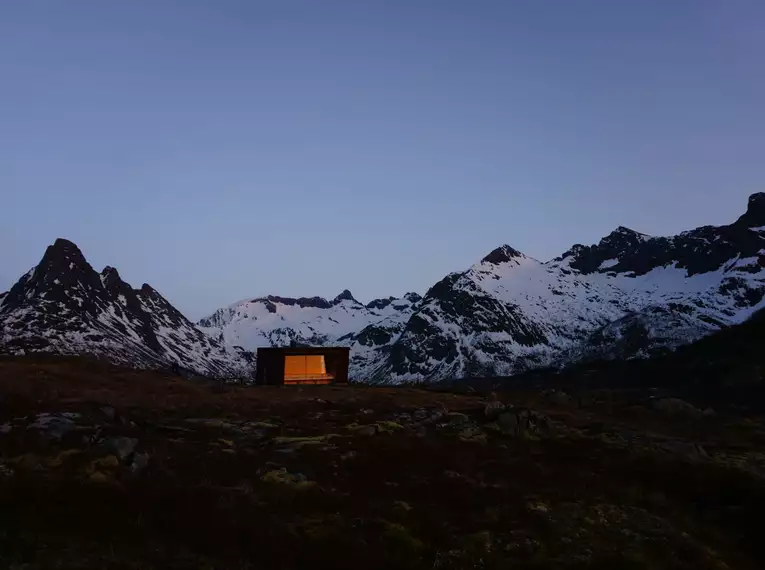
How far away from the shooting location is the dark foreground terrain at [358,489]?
18609 millimetres

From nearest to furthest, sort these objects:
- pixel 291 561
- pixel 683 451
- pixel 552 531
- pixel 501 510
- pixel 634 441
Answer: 1. pixel 291 561
2. pixel 552 531
3. pixel 501 510
4. pixel 683 451
5. pixel 634 441

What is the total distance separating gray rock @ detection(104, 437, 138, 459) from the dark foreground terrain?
0.10 metres

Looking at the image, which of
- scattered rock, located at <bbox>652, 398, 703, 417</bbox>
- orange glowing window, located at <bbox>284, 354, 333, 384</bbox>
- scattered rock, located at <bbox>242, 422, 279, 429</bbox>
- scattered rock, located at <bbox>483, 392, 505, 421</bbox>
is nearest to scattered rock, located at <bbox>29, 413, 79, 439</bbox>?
scattered rock, located at <bbox>242, 422, 279, 429</bbox>

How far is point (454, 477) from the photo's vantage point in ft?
85.8

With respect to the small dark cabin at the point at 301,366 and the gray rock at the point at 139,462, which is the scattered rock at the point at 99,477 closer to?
the gray rock at the point at 139,462

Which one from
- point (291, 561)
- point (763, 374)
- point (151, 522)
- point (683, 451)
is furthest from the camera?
point (763, 374)

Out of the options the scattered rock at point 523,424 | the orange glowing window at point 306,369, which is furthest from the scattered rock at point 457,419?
the orange glowing window at point 306,369

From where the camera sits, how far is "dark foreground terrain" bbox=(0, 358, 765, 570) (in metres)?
18.6

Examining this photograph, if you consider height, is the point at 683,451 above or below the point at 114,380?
below

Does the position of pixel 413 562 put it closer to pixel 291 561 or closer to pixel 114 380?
pixel 291 561

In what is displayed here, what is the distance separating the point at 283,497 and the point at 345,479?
11.7 feet

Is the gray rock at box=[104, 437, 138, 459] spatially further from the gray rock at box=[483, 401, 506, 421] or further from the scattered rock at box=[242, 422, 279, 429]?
the gray rock at box=[483, 401, 506, 421]

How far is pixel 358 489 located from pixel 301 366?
163ft

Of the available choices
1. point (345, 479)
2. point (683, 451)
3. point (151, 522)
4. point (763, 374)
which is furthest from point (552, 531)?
point (763, 374)
